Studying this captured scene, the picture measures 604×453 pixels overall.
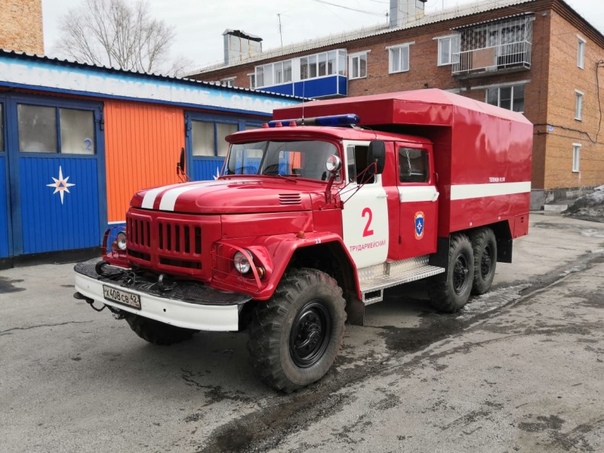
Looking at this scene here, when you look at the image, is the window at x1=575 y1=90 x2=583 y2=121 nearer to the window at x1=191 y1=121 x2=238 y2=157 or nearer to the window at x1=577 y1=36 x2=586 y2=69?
the window at x1=577 y1=36 x2=586 y2=69

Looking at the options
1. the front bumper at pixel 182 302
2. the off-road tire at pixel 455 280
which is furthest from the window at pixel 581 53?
the front bumper at pixel 182 302

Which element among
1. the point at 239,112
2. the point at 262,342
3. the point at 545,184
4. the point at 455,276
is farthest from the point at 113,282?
the point at 545,184

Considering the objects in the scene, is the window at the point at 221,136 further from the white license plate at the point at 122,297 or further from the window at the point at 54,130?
the white license plate at the point at 122,297

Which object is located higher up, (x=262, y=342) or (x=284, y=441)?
(x=262, y=342)

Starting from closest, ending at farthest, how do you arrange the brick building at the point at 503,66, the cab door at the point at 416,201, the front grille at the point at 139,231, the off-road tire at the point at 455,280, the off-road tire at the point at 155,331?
the front grille at the point at 139,231 → the off-road tire at the point at 155,331 → the cab door at the point at 416,201 → the off-road tire at the point at 455,280 → the brick building at the point at 503,66

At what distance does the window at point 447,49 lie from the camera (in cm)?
2728

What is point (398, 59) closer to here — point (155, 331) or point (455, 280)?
point (455, 280)

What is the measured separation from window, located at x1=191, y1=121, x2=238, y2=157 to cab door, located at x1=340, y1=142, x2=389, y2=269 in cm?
818

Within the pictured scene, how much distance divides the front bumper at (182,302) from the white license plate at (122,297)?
0.09ft

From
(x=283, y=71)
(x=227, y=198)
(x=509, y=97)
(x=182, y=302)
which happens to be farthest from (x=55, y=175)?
(x=283, y=71)

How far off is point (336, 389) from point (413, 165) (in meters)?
2.93

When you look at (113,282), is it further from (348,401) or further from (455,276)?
(455,276)

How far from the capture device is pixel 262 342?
399 centimetres

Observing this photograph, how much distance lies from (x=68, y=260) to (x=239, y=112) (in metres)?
5.62
